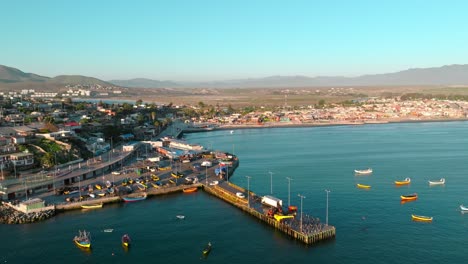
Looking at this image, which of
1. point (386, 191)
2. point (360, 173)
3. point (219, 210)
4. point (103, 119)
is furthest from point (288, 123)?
point (219, 210)

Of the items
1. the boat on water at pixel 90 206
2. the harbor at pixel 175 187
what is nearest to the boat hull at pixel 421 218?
the harbor at pixel 175 187

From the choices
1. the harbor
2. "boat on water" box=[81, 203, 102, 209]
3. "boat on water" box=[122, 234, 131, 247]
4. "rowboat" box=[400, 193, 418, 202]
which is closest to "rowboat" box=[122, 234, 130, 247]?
"boat on water" box=[122, 234, 131, 247]

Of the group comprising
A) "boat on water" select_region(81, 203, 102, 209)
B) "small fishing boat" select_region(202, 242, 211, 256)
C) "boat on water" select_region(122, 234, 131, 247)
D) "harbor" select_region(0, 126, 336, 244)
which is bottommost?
"small fishing boat" select_region(202, 242, 211, 256)

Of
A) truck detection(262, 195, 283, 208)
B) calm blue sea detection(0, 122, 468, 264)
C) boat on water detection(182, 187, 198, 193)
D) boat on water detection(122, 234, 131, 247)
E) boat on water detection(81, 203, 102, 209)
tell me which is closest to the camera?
calm blue sea detection(0, 122, 468, 264)

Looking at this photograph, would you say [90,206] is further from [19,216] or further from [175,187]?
[175,187]

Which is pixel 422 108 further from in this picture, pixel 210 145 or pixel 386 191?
pixel 386 191

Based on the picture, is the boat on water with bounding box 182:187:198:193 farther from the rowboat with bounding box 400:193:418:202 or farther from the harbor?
the rowboat with bounding box 400:193:418:202
